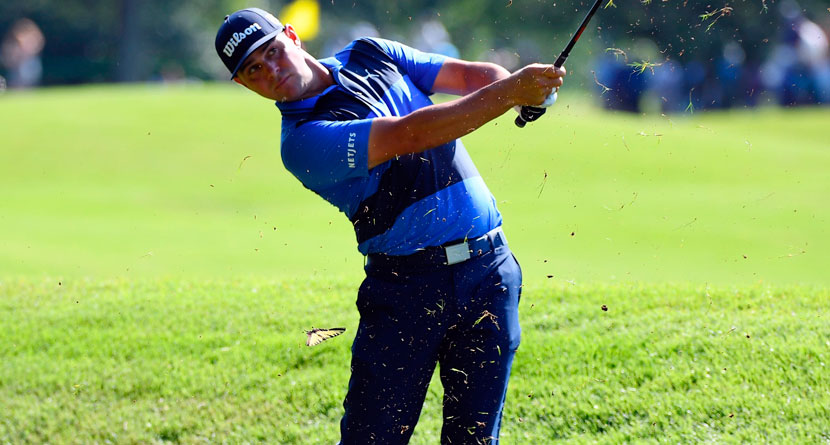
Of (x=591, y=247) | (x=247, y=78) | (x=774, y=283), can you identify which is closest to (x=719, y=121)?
(x=591, y=247)

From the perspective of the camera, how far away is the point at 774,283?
24.2 feet

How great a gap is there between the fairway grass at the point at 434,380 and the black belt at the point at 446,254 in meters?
1.73

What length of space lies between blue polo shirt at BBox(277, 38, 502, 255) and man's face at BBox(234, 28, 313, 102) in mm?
53

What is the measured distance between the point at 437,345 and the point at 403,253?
366 mm

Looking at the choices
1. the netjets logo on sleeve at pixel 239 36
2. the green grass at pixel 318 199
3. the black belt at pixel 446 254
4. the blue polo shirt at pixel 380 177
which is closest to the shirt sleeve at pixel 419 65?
the blue polo shirt at pixel 380 177

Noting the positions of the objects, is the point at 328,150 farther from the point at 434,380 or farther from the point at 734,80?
the point at 734,80

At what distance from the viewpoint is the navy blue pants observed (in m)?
3.77

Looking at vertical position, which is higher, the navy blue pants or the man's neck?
the man's neck

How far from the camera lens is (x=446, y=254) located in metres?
3.75

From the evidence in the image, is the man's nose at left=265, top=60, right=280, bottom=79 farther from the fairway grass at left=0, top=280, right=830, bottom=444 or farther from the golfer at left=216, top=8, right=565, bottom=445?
the fairway grass at left=0, top=280, right=830, bottom=444

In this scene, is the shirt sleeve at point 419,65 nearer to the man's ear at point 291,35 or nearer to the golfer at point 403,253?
the golfer at point 403,253

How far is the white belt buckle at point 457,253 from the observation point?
3754mm

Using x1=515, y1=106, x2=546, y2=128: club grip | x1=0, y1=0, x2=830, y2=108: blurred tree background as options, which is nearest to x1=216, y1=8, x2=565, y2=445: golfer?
x1=515, y1=106, x2=546, y2=128: club grip

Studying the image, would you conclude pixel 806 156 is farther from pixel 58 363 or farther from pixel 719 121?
pixel 58 363
